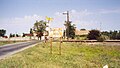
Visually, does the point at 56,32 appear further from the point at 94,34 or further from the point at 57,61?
the point at 94,34

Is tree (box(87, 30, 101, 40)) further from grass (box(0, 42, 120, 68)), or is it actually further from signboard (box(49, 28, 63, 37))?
signboard (box(49, 28, 63, 37))

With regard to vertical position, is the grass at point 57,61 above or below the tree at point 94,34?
below

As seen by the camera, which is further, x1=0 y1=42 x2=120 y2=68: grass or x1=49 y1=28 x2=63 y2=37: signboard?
x1=49 y1=28 x2=63 y2=37: signboard

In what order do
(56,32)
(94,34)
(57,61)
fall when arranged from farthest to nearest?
(94,34), (56,32), (57,61)

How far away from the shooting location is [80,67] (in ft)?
40.6

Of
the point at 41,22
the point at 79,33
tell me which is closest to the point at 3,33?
the point at 41,22

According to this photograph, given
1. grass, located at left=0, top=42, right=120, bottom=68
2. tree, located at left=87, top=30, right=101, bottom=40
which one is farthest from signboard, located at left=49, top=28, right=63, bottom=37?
tree, located at left=87, top=30, right=101, bottom=40

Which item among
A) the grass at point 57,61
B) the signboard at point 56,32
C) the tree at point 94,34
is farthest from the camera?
the tree at point 94,34

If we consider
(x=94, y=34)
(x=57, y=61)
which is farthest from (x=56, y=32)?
(x=94, y=34)

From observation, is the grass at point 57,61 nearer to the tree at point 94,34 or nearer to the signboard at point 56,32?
the signboard at point 56,32

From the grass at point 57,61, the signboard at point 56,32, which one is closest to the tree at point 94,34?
the grass at point 57,61

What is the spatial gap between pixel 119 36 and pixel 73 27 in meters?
23.3

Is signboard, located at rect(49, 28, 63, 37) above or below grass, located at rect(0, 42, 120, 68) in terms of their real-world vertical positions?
above

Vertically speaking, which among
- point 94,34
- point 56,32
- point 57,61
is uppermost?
point 56,32
